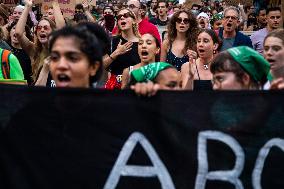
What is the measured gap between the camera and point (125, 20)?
22.5 ft

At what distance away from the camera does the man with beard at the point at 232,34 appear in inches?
274

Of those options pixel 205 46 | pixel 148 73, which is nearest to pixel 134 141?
pixel 148 73

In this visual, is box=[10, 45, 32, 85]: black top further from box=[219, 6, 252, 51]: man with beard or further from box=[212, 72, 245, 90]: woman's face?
box=[212, 72, 245, 90]: woman's face

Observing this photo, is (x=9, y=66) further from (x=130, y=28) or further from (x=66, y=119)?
(x=130, y=28)

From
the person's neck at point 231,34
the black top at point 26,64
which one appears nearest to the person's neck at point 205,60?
the person's neck at point 231,34

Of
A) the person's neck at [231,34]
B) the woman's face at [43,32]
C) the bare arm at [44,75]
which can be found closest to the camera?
the bare arm at [44,75]

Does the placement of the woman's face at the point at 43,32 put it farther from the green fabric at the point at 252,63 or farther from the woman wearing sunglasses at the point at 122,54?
the green fabric at the point at 252,63

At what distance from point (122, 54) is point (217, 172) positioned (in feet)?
11.4

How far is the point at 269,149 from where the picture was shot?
10.6 feet

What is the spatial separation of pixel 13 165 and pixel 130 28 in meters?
3.84

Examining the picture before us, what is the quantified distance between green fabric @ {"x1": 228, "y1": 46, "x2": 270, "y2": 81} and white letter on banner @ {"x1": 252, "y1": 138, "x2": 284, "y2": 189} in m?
0.46

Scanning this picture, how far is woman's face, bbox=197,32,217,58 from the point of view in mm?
5922

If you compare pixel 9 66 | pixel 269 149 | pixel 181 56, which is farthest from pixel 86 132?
pixel 181 56

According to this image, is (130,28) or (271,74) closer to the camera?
(271,74)
